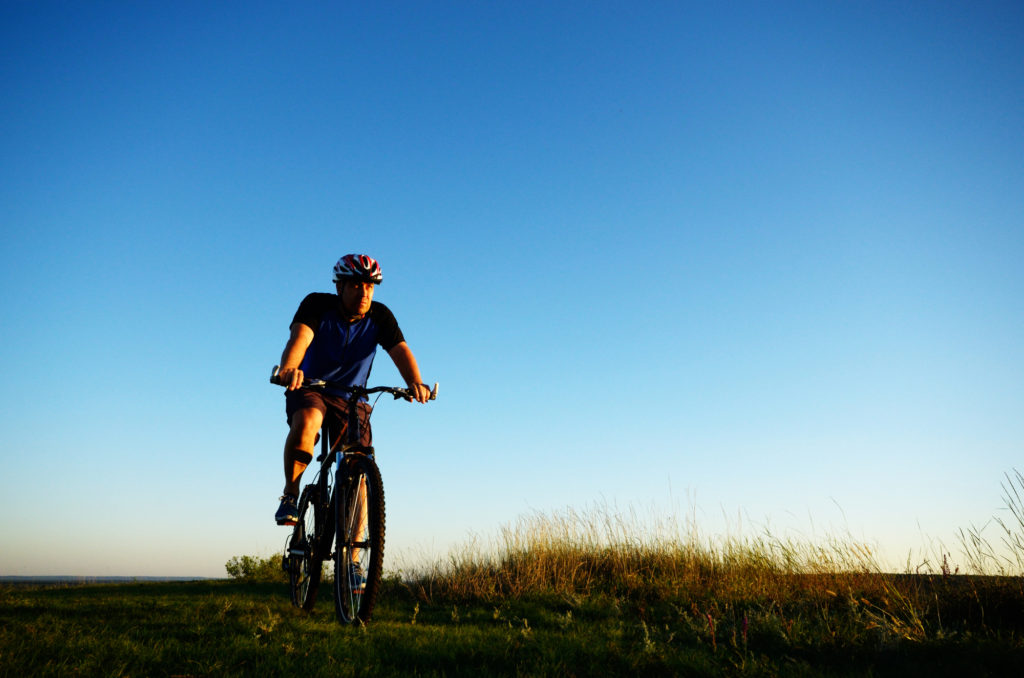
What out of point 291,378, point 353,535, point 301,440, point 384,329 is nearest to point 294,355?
point 291,378

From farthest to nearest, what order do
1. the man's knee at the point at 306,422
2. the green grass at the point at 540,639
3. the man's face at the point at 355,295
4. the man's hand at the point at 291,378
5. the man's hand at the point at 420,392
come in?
the man's face at the point at 355,295 < the man's hand at the point at 420,392 < the man's knee at the point at 306,422 < the man's hand at the point at 291,378 < the green grass at the point at 540,639

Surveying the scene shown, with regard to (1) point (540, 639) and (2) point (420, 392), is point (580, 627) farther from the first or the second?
(2) point (420, 392)

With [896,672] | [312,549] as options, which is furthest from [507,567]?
[896,672]

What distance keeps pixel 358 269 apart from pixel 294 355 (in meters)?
0.85

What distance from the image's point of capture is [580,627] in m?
5.02

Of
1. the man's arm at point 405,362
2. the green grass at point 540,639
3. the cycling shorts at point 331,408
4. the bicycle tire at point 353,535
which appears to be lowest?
the green grass at point 540,639

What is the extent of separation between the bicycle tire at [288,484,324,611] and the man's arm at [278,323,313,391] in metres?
1.04

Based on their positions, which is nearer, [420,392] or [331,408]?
[420,392]

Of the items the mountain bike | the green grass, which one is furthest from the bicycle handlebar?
the green grass

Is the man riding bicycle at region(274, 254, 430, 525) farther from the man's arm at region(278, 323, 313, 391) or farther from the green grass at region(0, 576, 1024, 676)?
the green grass at region(0, 576, 1024, 676)

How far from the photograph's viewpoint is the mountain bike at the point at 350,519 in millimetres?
4617

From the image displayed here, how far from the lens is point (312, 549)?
5207 millimetres

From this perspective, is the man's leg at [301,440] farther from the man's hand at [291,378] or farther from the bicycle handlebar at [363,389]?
the man's hand at [291,378]

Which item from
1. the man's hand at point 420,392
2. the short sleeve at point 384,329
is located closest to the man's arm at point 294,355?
the short sleeve at point 384,329
